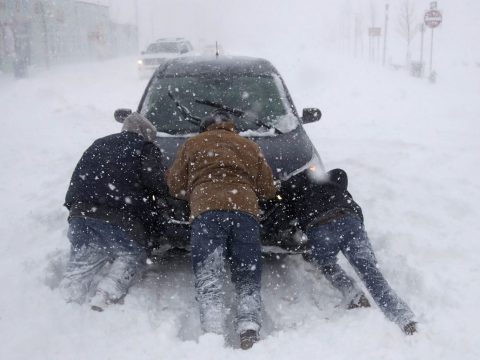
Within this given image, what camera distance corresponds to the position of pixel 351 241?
135 inches

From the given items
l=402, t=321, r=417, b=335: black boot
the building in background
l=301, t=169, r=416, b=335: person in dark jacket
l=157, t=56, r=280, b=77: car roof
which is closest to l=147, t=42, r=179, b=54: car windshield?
the building in background

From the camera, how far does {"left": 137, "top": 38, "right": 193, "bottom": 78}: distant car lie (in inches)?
759

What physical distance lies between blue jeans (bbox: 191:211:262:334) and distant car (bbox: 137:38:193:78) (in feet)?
54.0

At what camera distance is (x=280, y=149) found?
4.26 m

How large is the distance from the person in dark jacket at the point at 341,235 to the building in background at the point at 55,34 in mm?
20387

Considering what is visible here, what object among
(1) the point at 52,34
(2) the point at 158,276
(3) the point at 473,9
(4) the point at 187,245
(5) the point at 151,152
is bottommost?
(2) the point at 158,276

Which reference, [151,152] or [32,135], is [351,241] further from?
[32,135]

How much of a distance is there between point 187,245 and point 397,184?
372 cm

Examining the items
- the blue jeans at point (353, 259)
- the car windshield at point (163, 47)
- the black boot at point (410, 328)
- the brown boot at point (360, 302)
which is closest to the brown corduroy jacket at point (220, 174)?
the blue jeans at point (353, 259)

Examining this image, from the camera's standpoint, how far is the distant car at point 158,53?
19.3 m

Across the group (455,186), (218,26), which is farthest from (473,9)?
(455,186)

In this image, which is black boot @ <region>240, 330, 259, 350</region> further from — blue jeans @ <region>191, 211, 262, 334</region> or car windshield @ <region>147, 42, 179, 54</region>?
car windshield @ <region>147, 42, 179, 54</region>

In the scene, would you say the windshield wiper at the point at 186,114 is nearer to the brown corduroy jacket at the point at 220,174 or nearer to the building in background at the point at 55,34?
the brown corduroy jacket at the point at 220,174

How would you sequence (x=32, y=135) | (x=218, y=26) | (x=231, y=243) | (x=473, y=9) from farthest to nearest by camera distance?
(x=218, y=26)
(x=473, y=9)
(x=32, y=135)
(x=231, y=243)
